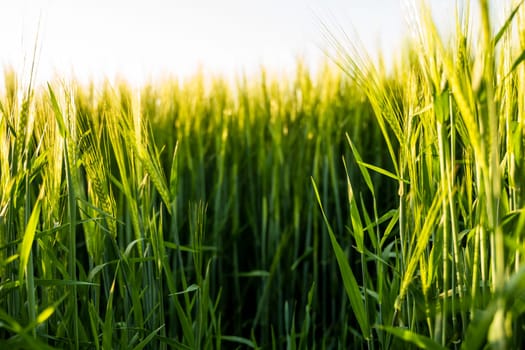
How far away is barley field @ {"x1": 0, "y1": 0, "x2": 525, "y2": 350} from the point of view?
0.70m

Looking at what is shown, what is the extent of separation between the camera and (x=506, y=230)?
77 centimetres

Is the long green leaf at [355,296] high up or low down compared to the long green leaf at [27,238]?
down

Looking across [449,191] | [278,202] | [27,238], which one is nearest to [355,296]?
[449,191]

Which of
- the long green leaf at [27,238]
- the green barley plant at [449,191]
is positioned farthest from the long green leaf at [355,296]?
the long green leaf at [27,238]

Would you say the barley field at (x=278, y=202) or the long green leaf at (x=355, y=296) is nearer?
the barley field at (x=278, y=202)

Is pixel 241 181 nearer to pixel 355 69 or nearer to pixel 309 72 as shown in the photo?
pixel 309 72

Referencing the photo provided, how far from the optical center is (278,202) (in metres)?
1.76

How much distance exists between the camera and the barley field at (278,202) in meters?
0.70

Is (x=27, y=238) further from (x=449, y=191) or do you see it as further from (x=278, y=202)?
(x=278, y=202)

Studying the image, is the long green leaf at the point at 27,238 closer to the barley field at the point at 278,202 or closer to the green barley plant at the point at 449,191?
the barley field at the point at 278,202

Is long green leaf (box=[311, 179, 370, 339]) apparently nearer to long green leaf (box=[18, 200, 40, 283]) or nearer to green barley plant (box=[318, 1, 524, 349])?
green barley plant (box=[318, 1, 524, 349])

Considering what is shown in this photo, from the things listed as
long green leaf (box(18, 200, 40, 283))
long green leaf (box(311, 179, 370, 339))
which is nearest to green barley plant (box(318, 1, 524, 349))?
long green leaf (box(311, 179, 370, 339))

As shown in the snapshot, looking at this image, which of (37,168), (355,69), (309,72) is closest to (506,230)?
(355,69)

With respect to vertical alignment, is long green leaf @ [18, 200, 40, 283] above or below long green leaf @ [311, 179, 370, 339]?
above
